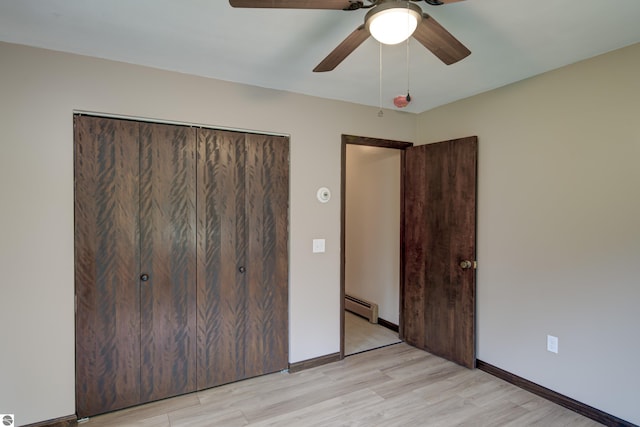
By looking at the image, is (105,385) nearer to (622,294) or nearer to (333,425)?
Answer: (333,425)

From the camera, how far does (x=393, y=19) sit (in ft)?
4.28

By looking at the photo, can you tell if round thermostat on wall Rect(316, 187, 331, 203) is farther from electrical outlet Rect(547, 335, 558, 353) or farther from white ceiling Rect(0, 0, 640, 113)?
electrical outlet Rect(547, 335, 558, 353)

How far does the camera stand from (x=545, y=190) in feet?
8.29

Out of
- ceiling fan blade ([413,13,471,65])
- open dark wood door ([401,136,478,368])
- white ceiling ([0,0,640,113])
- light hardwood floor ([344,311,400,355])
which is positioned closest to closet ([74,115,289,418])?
white ceiling ([0,0,640,113])

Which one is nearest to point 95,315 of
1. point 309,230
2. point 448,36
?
point 309,230

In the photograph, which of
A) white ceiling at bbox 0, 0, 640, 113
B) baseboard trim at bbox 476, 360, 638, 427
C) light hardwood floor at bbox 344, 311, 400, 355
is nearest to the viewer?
white ceiling at bbox 0, 0, 640, 113

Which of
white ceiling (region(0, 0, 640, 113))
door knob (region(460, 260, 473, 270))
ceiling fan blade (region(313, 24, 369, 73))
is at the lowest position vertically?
door knob (region(460, 260, 473, 270))

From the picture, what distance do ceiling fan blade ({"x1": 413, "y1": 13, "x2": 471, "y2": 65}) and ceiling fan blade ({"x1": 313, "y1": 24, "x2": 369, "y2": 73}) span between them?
24 centimetres

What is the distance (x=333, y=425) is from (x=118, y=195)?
2.13 metres

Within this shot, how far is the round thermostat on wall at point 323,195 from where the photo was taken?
120 inches

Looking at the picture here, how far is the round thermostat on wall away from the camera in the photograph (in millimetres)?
3039

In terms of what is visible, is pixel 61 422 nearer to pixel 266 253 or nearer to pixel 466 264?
pixel 266 253

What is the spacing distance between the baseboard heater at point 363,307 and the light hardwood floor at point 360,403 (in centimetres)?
118

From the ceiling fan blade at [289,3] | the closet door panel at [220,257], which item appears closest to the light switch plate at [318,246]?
the closet door panel at [220,257]
